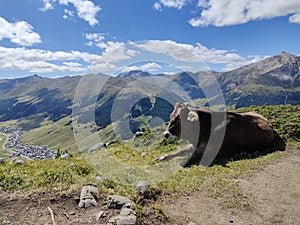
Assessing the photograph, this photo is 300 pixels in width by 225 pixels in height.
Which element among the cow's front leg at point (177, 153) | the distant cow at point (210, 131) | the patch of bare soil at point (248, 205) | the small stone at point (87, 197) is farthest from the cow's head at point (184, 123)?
the small stone at point (87, 197)

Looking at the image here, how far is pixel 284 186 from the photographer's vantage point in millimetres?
11273

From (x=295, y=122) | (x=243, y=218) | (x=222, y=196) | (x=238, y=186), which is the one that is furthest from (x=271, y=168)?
(x=295, y=122)

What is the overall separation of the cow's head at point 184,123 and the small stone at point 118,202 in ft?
24.2

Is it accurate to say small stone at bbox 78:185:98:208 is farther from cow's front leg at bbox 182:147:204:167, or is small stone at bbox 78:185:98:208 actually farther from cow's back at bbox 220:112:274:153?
cow's back at bbox 220:112:274:153

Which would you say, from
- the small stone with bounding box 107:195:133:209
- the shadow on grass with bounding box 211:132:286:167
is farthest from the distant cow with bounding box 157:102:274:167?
the small stone with bounding box 107:195:133:209

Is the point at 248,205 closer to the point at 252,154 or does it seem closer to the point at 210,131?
the point at 210,131

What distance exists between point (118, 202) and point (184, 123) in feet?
27.3

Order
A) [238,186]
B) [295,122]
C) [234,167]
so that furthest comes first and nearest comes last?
[295,122]
[234,167]
[238,186]

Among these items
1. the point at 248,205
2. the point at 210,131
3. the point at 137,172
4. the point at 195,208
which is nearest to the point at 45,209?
the point at 195,208

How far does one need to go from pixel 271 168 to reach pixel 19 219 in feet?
38.5

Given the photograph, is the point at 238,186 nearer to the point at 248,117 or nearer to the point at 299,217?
the point at 299,217

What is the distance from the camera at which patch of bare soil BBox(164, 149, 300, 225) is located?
8.49m

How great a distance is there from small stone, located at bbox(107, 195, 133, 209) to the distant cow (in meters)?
6.78

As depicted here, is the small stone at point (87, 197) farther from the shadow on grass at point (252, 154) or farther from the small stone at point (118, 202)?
the shadow on grass at point (252, 154)
